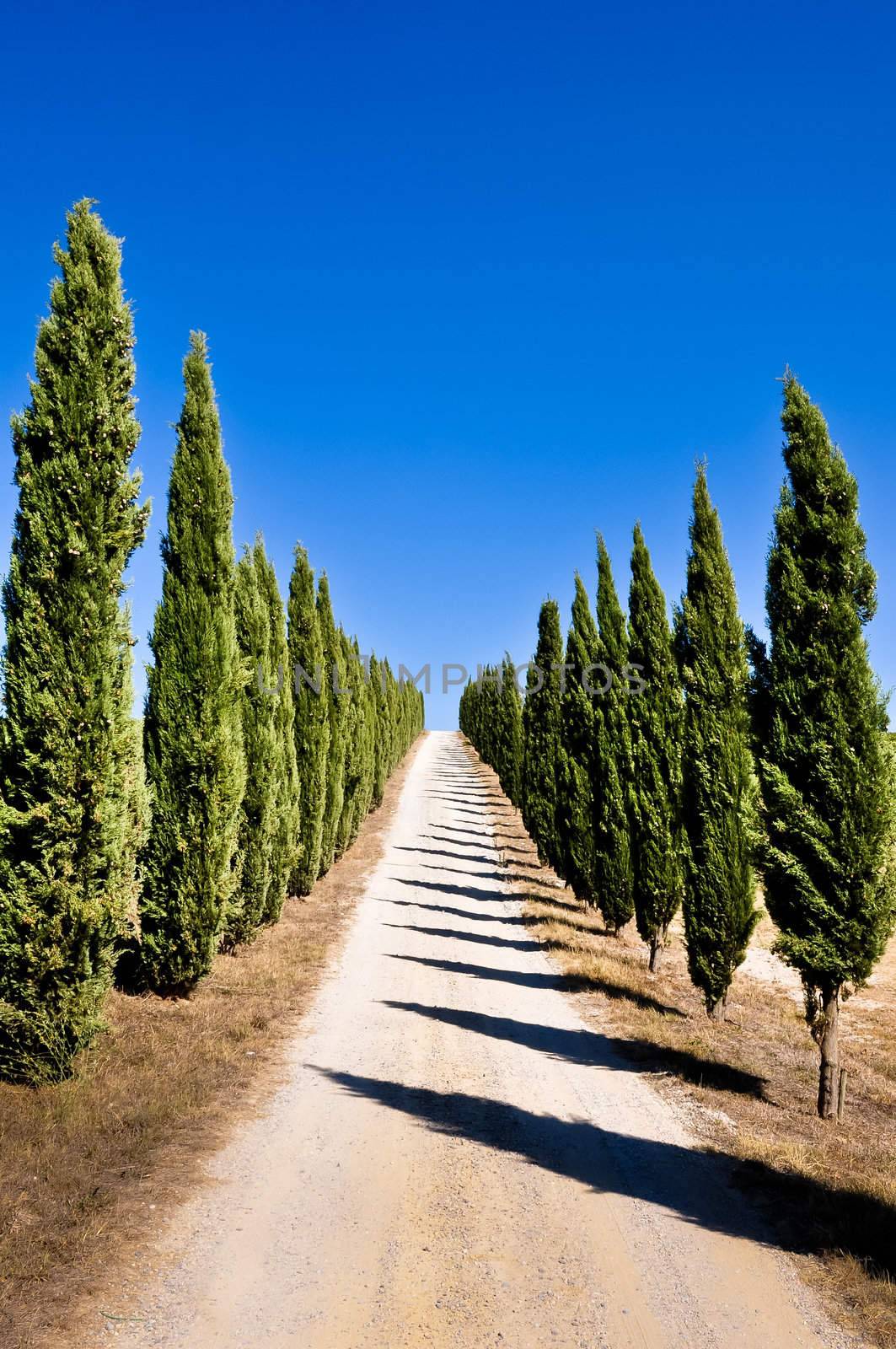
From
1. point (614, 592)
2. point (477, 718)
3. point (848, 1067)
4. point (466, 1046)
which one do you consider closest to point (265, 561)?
point (614, 592)

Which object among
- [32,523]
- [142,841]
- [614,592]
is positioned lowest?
[142,841]

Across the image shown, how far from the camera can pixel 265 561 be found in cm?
1686

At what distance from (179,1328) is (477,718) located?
59.6 meters

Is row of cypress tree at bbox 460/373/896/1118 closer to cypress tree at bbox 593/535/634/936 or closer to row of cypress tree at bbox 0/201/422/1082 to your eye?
cypress tree at bbox 593/535/634/936

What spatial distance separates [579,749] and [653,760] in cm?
432

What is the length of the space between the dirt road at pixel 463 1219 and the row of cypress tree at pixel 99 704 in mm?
2354

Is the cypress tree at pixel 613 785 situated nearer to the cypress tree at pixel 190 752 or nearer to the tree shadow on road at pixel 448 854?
the cypress tree at pixel 190 752

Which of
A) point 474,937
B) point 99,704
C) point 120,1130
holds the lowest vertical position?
point 474,937

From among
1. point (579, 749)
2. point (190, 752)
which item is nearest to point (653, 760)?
point (579, 749)

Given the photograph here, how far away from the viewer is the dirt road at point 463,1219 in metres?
4.28

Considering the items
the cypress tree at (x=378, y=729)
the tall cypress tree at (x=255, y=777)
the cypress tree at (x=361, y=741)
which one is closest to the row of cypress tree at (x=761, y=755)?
the tall cypress tree at (x=255, y=777)

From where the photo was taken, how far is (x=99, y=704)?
7.43 meters

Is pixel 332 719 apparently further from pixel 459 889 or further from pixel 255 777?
pixel 255 777

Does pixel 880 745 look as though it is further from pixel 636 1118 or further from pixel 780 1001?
pixel 780 1001
